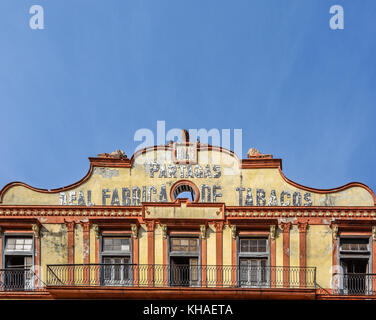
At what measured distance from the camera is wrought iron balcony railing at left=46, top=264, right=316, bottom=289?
27.2 m

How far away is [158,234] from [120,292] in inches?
109

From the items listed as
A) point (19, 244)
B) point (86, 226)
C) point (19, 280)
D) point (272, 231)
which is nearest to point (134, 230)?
point (86, 226)

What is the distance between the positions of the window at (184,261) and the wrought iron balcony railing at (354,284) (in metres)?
5.05

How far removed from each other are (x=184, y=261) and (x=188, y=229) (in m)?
1.18

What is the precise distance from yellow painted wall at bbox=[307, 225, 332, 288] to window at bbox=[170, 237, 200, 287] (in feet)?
13.6

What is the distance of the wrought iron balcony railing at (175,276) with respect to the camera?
27219 mm

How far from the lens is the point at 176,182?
28469 millimetres

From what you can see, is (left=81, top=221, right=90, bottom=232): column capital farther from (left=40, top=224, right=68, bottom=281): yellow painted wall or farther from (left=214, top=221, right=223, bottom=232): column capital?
(left=214, top=221, right=223, bottom=232): column capital

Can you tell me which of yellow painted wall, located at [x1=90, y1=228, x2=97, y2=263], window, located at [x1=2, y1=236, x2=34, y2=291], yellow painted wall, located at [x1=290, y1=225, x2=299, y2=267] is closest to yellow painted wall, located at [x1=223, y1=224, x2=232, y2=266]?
yellow painted wall, located at [x1=290, y1=225, x2=299, y2=267]

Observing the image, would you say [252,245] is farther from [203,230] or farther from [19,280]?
[19,280]

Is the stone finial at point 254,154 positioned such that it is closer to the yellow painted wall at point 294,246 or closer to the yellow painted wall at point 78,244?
the yellow painted wall at point 294,246

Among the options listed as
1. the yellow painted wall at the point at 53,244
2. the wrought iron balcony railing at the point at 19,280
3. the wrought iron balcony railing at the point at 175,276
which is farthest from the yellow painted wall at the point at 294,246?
the wrought iron balcony railing at the point at 19,280

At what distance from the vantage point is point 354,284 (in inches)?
1076
